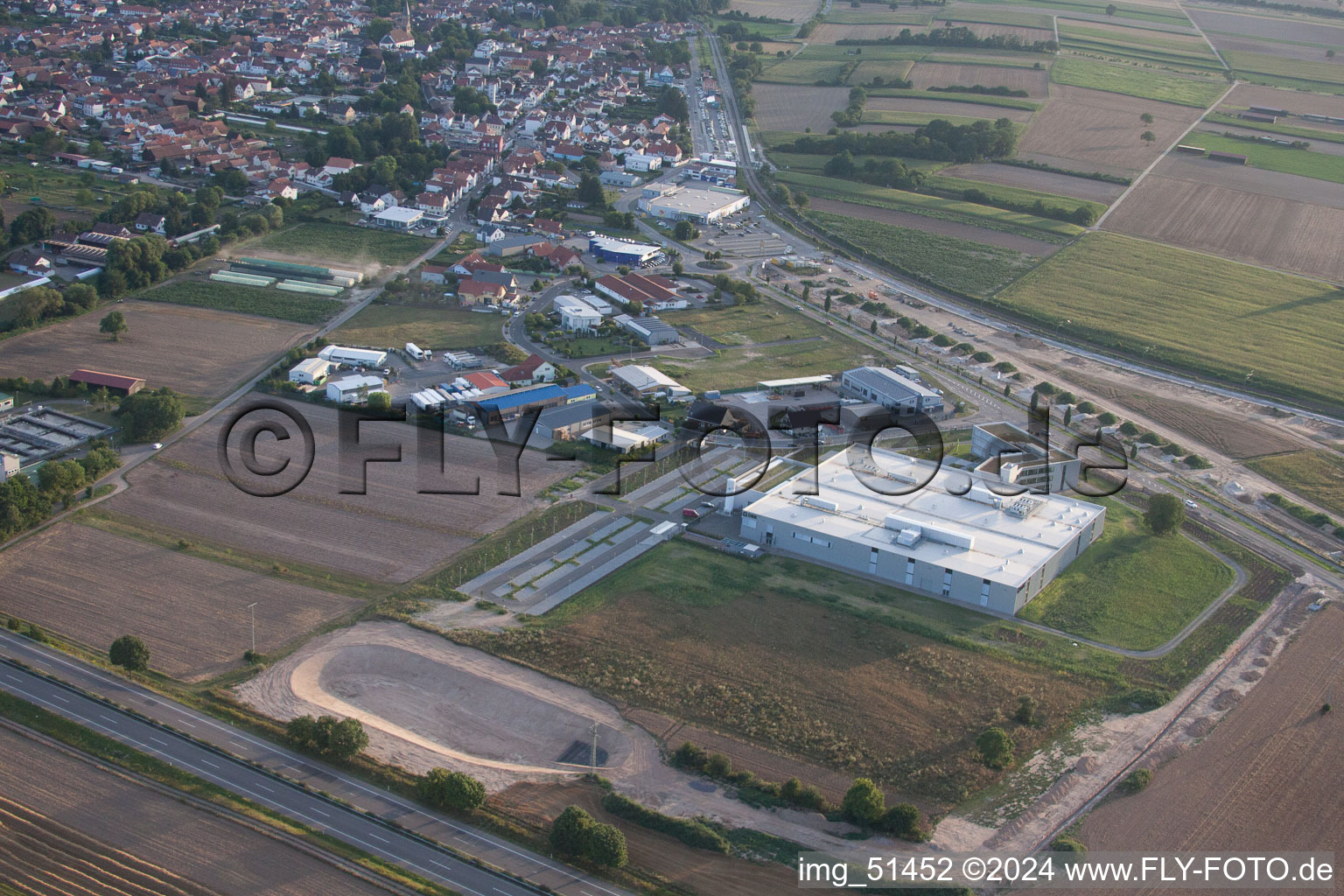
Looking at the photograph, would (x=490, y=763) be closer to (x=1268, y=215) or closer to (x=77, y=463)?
(x=77, y=463)

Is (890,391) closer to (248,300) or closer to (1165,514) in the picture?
(1165,514)

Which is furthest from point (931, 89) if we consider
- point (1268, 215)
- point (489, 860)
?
point (489, 860)

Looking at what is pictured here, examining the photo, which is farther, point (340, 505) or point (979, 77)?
point (979, 77)

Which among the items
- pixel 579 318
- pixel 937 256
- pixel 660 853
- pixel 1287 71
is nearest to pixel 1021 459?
pixel 660 853

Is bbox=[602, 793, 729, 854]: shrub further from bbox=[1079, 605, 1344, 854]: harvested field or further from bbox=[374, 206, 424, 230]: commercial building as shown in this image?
bbox=[374, 206, 424, 230]: commercial building

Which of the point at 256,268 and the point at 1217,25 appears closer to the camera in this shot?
the point at 256,268

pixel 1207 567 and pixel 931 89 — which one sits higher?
pixel 931 89

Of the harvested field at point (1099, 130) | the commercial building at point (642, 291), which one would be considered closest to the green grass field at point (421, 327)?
the commercial building at point (642, 291)
